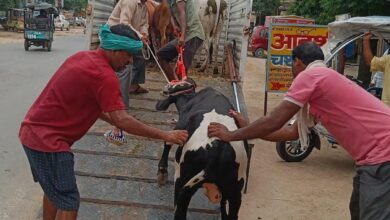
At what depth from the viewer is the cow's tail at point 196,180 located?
3711 millimetres

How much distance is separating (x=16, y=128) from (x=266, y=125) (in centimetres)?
572

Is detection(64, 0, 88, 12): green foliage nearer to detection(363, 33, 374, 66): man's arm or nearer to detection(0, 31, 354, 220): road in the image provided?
detection(0, 31, 354, 220): road

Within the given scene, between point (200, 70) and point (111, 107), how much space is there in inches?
249

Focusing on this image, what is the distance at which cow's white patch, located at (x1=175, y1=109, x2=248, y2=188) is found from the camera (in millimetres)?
3727

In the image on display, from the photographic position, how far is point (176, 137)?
3.56m

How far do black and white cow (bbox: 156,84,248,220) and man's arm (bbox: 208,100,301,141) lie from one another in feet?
0.51

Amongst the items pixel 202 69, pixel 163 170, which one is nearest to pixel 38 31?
pixel 202 69

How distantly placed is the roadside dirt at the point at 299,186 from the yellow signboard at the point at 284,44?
4.60ft

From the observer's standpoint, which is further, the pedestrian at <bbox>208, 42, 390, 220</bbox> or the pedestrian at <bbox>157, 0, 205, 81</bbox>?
the pedestrian at <bbox>157, 0, 205, 81</bbox>

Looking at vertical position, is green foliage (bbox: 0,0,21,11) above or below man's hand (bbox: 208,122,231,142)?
above

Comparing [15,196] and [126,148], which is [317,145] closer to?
[126,148]

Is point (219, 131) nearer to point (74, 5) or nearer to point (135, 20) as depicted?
point (135, 20)

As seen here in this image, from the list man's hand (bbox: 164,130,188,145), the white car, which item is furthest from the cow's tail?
the white car

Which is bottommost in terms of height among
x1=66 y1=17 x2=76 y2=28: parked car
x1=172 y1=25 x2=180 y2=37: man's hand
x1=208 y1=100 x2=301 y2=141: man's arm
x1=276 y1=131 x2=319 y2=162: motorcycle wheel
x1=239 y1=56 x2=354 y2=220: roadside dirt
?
x1=239 y1=56 x2=354 y2=220: roadside dirt
